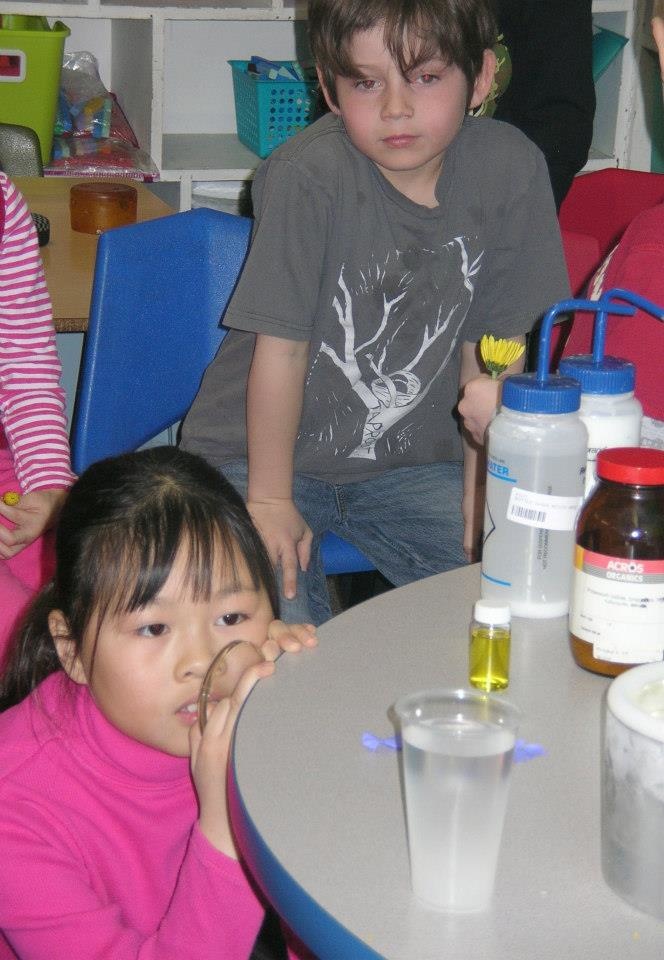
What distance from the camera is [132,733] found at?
104 cm

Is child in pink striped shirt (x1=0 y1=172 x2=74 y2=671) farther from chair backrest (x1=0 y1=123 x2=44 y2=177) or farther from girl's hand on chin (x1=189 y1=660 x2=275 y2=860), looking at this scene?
chair backrest (x1=0 y1=123 x2=44 y2=177)

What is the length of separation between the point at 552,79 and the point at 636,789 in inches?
81.3

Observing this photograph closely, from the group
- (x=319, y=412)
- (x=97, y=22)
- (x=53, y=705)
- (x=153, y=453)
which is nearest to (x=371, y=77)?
(x=319, y=412)

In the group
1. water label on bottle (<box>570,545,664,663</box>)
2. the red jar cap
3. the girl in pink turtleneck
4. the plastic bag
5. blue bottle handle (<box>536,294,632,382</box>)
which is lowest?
the girl in pink turtleneck

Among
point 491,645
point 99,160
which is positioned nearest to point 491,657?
point 491,645

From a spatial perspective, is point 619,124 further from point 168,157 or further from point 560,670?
point 560,670

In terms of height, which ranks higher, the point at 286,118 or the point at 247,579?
the point at 286,118

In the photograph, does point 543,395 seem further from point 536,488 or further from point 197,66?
point 197,66

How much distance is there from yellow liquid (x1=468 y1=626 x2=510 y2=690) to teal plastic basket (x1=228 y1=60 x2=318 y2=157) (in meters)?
2.57

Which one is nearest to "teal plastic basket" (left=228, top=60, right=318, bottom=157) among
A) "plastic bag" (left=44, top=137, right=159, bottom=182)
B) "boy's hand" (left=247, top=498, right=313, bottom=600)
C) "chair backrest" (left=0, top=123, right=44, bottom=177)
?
"plastic bag" (left=44, top=137, right=159, bottom=182)

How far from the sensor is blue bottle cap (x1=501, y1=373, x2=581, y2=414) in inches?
37.0

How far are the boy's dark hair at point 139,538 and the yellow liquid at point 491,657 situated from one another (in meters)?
0.28

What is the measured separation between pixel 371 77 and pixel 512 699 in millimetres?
918

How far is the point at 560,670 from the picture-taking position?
882 millimetres
